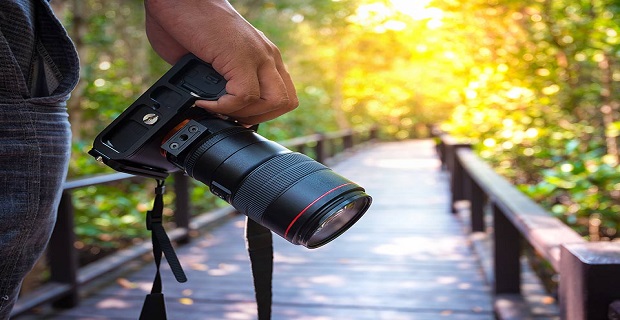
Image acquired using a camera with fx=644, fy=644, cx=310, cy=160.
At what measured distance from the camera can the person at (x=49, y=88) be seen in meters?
0.69

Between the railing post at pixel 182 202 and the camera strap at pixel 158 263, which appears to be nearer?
the camera strap at pixel 158 263

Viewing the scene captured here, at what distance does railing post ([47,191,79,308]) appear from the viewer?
2.80 metres

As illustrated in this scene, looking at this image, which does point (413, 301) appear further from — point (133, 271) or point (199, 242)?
point (199, 242)

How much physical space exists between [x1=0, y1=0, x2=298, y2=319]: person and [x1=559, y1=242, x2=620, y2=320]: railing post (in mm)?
694

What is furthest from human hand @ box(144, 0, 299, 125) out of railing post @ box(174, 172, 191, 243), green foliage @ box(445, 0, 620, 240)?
railing post @ box(174, 172, 191, 243)

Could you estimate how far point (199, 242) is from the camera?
455 centimetres

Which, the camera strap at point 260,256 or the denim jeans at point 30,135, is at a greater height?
the denim jeans at point 30,135

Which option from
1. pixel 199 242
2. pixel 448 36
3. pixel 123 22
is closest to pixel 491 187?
pixel 199 242

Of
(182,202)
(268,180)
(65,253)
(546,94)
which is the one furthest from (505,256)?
(182,202)

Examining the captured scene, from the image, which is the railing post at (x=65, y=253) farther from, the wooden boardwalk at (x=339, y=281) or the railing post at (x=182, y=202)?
the railing post at (x=182, y=202)

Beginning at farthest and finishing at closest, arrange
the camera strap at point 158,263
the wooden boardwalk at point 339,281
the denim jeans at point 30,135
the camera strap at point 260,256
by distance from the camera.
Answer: the wooden boardwalk at point 339,281 < the camera strap at point 260,256 < the camera strap at point 158,263 < the denim jeans at point 30,135

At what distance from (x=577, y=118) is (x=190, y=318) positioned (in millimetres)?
→ 3289

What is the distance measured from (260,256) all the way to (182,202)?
11.1 feet

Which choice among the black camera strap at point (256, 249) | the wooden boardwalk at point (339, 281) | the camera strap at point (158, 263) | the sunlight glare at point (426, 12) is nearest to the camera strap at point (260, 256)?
the black camera strap at point (256, 249)
